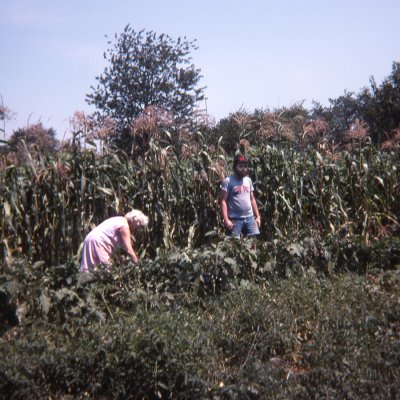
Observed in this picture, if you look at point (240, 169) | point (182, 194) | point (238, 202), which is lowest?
point (238, 202)

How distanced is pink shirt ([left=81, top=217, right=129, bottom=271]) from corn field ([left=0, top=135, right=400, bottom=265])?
113cm

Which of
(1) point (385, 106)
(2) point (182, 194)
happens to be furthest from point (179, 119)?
(1) point (385, 106)

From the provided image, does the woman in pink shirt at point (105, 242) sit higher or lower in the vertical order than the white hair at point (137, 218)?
lower

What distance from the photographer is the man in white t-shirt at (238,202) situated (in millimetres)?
8445

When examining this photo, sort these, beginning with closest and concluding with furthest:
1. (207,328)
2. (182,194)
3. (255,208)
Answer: (207,328), (255,208), (182,194)

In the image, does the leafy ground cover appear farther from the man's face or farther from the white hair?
the man's face

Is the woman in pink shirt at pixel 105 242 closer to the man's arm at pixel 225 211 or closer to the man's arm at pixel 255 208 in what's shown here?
the man's arm at pixel 225 211

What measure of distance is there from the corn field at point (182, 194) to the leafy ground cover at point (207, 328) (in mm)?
1339

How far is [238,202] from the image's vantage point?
335 inches

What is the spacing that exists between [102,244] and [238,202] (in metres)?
2.26

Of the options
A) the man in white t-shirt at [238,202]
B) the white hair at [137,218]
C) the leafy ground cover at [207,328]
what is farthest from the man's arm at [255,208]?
the white hair at [137,218]

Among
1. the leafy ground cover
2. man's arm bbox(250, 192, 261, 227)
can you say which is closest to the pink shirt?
the leafy ground cover

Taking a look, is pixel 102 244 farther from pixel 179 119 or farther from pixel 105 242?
pixel 179 119

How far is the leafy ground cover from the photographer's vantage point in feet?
14.7
